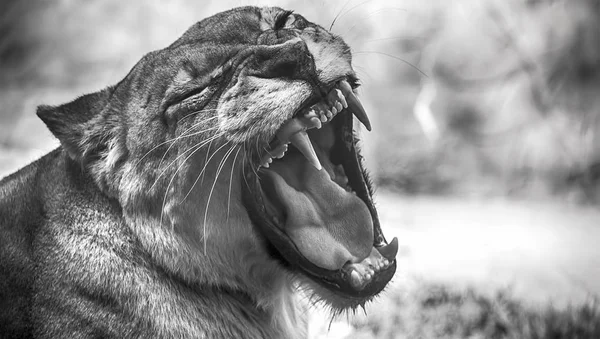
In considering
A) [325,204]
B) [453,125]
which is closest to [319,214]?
[325,204]

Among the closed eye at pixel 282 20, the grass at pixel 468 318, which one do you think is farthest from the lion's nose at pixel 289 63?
the grass at pixel 468 318

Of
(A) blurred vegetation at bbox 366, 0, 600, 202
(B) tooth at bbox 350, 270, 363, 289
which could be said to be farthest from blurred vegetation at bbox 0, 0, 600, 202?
(B) tooth at bbox 350, 270, 363, 289

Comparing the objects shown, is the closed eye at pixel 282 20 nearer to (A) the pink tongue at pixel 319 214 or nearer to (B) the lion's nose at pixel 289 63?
(B) the lion's nose at pixel 289 63

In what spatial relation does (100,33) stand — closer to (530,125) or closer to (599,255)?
(530,125)

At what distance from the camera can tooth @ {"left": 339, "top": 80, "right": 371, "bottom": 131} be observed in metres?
2.51

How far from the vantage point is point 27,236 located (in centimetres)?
265

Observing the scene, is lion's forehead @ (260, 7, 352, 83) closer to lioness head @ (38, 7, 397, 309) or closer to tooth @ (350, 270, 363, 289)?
lioness head @ (38, 7, 397, 309)

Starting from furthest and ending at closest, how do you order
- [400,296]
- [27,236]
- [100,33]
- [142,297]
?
1. [100,33]
2. [400,296]
3. [27,236]
4. [142,297]

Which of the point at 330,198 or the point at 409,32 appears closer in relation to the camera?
the point at 330,198

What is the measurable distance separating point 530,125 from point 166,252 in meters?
2.33

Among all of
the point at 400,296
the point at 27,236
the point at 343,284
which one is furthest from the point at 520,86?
the point at 27,236

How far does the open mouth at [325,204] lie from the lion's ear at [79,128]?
1.93 ft

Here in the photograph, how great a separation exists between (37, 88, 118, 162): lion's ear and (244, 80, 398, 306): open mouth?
0.59 meters

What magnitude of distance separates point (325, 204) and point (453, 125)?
169cm
